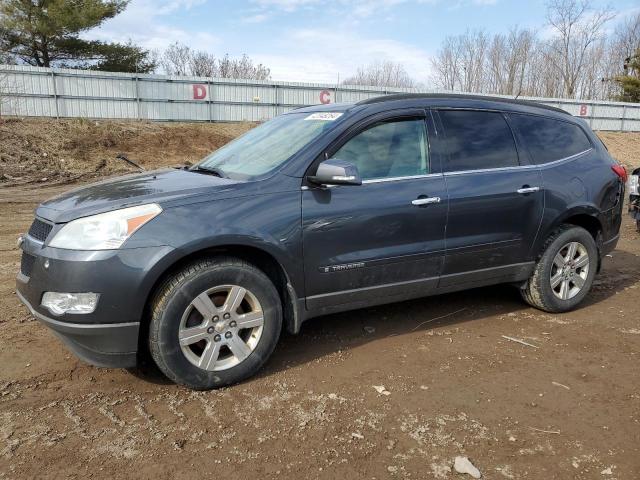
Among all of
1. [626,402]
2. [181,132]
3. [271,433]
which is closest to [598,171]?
[626,402]

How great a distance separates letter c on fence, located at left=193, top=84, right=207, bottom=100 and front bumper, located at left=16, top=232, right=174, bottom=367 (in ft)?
71.2

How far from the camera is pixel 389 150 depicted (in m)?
3.86

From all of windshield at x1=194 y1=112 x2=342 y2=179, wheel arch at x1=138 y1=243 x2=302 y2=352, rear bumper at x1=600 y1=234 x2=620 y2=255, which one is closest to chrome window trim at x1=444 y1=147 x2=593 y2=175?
rear bumper at x1=600 y1=234 x2=620 y2=255

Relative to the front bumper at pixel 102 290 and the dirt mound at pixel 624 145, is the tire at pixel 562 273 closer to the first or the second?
the front bumper at pixel 102 290

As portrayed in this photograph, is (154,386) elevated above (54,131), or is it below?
below

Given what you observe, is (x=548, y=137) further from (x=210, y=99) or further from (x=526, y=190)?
(x=210, y=99)

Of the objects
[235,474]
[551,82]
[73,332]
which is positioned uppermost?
[551,82]

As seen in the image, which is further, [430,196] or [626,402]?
[430,196]

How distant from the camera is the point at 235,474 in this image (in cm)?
253

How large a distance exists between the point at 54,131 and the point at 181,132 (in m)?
4.64

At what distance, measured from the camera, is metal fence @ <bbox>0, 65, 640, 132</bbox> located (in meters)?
20.4

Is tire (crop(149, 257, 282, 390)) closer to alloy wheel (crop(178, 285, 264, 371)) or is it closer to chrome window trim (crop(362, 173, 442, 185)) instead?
alloy wheel (crop(178, 285, 264, 371))

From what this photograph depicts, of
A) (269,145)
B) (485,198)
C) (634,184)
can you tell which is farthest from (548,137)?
(634,184)

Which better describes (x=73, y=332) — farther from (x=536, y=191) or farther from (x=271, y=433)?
(x=536, y=191)
